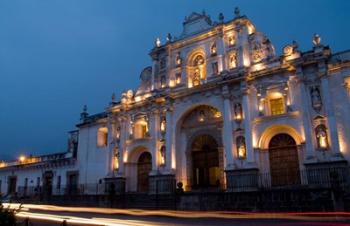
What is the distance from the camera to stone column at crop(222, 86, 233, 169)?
80.0ft

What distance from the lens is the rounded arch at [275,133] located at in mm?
22609

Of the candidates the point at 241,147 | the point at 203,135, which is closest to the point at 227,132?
the point at 241,147

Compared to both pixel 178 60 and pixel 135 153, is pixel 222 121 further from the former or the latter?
pixel 135 153

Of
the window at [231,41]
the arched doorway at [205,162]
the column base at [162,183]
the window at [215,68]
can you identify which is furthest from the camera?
the window at [215,68]

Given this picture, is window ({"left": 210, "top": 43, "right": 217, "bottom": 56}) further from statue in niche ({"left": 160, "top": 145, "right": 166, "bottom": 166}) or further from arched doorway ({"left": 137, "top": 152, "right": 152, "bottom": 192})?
arched doorway ({"left": 137, "top": 152, "right": 152, "bottom": 192})

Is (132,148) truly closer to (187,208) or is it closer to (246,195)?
(187,208)

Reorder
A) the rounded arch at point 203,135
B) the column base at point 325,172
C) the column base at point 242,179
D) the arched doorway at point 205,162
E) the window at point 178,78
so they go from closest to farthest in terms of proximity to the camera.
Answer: the column base at point 325,172 → the column base at point 242,179 → the rounded arch at point 203,135 → the arched doorway at point 205,162 → the window at point 178,78

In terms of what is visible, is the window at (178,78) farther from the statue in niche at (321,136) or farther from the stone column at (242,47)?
the statue in niche at (321,136)

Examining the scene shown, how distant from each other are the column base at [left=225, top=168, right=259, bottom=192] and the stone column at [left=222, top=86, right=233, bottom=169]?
29.4 inches

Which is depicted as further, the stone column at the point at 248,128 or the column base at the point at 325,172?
the stone column at the point at 248,128

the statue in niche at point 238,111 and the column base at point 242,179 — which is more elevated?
the statue in niche at point 238,111

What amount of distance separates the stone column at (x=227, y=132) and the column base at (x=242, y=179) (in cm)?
75

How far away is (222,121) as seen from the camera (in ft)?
86.5

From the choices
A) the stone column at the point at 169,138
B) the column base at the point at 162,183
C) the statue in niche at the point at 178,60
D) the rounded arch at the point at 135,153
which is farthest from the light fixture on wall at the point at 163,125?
the statue in niche at the point at 178,60
